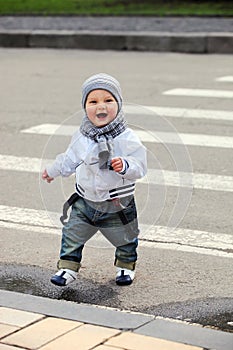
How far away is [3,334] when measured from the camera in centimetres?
471

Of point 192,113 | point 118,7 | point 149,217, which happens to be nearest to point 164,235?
point 149,217

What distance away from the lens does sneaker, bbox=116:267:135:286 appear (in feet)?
18.7

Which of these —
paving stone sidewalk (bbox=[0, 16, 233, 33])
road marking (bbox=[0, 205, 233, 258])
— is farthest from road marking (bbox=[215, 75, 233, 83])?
road marking (bbox=[0, 205, 233, 258])

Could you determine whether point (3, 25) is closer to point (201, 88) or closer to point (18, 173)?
point (201, 88)

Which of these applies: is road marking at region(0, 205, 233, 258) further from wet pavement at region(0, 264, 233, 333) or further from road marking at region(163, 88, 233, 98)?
road marking at region(163, 88, 233, 98)

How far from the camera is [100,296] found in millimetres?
5531

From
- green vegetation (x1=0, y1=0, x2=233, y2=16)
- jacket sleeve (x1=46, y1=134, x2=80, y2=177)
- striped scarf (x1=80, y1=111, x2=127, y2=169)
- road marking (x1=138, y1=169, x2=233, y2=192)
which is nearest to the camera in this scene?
striped scarf (x1=80, y1=111, x2=127, y2=169)

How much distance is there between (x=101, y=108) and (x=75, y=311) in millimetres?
1088

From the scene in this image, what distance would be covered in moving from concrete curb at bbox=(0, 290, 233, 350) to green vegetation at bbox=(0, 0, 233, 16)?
13.0 m

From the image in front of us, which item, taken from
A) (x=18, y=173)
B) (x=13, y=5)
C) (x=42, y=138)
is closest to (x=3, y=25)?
(x=13, y=5)

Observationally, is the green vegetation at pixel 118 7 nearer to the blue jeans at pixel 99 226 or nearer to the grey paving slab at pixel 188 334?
the blue jeans at pixel 99 226

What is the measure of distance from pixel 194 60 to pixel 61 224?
8949 mm

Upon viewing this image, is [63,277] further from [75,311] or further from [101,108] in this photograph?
[101,108]

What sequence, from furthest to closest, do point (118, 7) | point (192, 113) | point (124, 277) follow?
point (118, 7) → point (192, 113) → point (124, 277)
